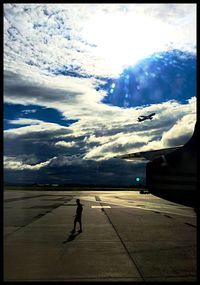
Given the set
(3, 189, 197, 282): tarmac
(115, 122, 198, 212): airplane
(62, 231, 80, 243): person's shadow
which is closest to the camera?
(115, 122, 198, 212): airplane

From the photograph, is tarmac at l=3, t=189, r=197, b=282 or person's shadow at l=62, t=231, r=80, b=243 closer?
tarmac at l=3, t=189, r=197, b=282

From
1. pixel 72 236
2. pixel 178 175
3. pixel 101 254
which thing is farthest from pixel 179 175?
pixel 72 236

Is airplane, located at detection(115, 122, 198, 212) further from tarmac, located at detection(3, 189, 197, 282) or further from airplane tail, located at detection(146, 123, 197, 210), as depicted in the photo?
tarmac, located at detection(3, 189, 197, 282)

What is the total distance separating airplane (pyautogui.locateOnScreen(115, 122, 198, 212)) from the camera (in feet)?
10.2

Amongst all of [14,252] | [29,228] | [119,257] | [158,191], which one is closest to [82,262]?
[119,257]

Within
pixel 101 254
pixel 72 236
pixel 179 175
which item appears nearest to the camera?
pixel 179 175

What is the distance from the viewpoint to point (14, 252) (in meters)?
10.4

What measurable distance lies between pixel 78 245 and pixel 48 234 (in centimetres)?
280

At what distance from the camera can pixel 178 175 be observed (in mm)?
3123

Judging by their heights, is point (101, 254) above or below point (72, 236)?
above

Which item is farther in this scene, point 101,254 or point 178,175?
point 101,254

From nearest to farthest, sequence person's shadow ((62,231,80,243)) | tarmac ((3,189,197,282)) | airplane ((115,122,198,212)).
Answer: airplane ((115,122,198,212)) → tarmac ((3,189,197,282)) → person's shadow ((62,231,80,243))

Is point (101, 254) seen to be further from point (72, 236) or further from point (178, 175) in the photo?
point (178, 175)

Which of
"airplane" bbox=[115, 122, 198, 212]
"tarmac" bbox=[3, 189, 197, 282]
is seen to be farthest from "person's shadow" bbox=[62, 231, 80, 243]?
"airplane" bbox=[115, 122, 198, 212]
